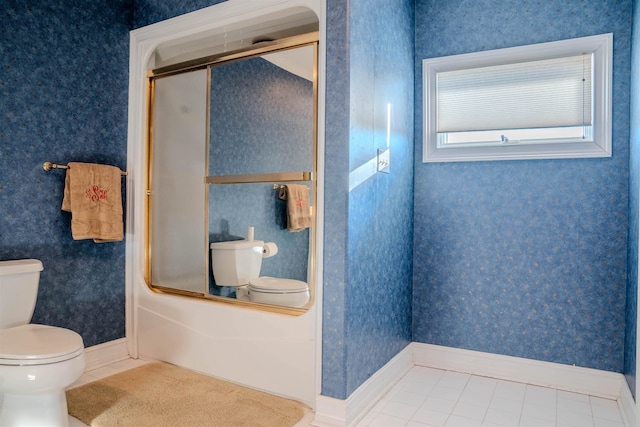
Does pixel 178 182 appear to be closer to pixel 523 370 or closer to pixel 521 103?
pixel 521 103

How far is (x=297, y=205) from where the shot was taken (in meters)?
2.26

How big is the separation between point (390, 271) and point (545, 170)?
1.07 meters

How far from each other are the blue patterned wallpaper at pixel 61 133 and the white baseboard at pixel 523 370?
6.61 ft

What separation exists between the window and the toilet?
4.09 ft

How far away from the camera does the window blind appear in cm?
255

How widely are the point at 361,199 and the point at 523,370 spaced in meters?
1.46

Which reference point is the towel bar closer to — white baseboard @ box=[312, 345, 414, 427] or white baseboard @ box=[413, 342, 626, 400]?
white baseboard @ box=[312, 345, 414, 427]

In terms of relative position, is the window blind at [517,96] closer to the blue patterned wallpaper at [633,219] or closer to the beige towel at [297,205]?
the blue patterned wallpaper at [633,219]

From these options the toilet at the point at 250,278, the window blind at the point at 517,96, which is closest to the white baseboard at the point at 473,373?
the toilet at the point at 250,278

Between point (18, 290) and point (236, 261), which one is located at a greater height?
point (236, 261)

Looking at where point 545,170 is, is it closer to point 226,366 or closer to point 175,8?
point 226,366

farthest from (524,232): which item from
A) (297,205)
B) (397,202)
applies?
(297,205)

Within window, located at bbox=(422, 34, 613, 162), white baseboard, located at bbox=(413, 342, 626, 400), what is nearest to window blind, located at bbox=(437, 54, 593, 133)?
window, located at bbox=(422, 34, 613, 162)

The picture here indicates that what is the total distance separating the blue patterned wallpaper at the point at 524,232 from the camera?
7.99 ft
